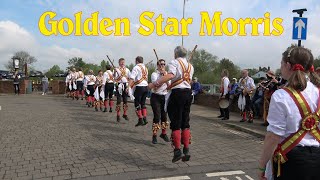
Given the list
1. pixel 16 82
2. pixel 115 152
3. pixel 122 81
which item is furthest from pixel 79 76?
pixel 115 152

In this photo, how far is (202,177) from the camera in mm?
5004

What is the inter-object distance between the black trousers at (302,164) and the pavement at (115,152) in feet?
8.42

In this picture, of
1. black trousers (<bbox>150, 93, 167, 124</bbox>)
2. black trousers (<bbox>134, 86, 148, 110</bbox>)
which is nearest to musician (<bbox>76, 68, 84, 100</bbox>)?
black trousers (<bbox>134, 86, 148, 110</bbox>)

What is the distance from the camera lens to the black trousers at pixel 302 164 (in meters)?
2.51

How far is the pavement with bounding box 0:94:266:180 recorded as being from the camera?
518cm

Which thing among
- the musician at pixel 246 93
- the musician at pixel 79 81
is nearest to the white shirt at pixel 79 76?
the musician at pixel 79 81

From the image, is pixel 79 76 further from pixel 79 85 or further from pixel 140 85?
pixel 140 85

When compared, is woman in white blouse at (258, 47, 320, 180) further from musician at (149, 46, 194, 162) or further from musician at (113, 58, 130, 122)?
musician at (113, 58, 130, 122)

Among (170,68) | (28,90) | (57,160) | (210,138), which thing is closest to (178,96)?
(170,68)

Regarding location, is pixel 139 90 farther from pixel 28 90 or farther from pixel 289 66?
pixel 28 90

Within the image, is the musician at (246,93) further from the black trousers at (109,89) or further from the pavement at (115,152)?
the black trousers at (109,89)

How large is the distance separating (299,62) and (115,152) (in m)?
4.49

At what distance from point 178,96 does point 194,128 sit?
4.20 m

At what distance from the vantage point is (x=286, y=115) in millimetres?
2486
